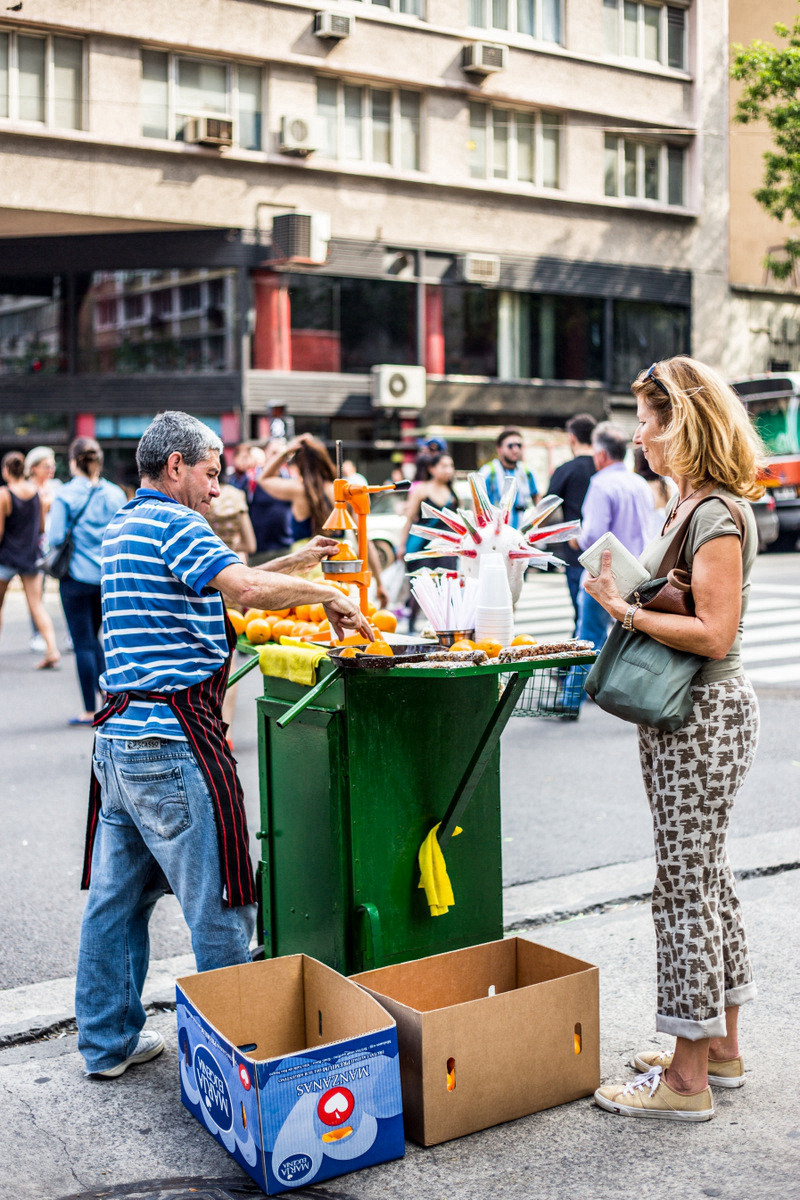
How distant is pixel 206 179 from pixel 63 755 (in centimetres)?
1838

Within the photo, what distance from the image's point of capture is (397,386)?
1027 inches

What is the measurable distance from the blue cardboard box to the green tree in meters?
27.1

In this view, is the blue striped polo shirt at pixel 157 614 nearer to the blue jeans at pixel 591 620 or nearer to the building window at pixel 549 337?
the blue jeans at pixel 591 620

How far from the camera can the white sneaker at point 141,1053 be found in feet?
12.3

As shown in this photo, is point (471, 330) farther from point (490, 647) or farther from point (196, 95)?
point (490, 647)

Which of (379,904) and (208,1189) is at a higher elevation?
(379,904)

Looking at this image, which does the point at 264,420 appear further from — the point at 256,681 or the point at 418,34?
the point at 256,681

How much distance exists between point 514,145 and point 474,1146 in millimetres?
27052

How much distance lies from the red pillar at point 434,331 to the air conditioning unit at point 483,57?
4465mm

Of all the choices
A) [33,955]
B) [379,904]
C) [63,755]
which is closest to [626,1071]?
[379,904]

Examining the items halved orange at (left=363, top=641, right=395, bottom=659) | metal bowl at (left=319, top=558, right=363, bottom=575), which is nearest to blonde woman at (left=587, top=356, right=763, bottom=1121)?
halved orange at (left=363, top=641, right=395, bottom=659)

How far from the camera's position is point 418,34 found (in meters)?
25.8

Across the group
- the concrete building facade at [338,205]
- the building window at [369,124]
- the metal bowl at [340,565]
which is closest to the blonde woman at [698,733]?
the metal bowl at [340,565]

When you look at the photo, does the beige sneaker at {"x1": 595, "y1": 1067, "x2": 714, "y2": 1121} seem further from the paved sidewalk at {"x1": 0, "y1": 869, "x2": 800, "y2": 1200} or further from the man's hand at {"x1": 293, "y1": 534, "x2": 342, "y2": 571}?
the man's hand at {"x1": 293, "y1": 534, "x2": 342, "y2": 571}
